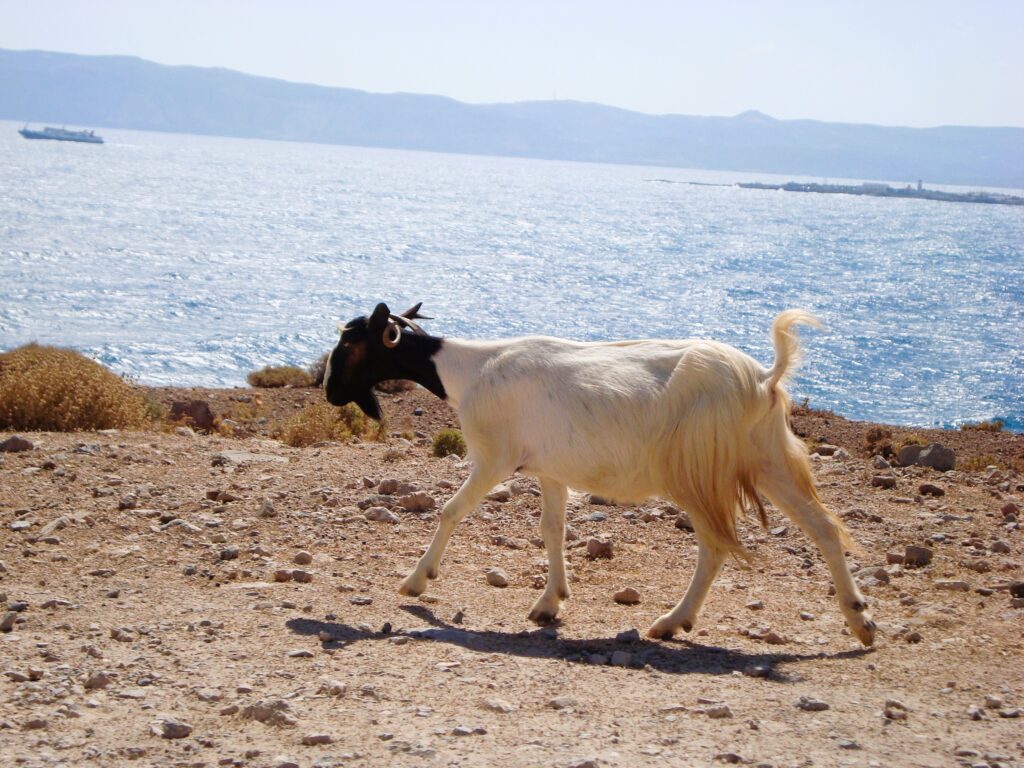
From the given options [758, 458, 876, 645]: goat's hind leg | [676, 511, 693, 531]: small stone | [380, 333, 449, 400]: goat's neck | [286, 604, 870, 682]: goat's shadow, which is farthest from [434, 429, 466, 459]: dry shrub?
[758, 458, 876, 645]: goat's hind leg

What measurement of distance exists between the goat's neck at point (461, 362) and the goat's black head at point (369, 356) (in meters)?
0.24

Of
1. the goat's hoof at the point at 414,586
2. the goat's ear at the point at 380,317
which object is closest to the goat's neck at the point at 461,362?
the goat's ear at the point at 380,317

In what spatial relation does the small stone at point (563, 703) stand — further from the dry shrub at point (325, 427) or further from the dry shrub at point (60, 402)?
the dry shrub at point (60, 402)

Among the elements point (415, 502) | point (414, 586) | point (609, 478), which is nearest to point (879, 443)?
point (415, 502)

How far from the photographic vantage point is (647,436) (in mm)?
7512

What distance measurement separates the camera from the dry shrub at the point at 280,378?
25641mm

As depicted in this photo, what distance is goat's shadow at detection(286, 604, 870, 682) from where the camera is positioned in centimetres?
682

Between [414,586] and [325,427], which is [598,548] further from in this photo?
[325,427]

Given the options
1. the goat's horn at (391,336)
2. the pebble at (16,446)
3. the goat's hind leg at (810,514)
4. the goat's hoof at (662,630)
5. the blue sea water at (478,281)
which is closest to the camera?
the goat's hind leg at (810,514)

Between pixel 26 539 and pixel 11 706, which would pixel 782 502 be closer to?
pixel 11 706

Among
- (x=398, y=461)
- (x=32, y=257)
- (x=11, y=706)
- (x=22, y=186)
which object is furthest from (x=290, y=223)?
(x=11, y=706)

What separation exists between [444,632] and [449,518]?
0.97 meters

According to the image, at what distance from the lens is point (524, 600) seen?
838 centimetres

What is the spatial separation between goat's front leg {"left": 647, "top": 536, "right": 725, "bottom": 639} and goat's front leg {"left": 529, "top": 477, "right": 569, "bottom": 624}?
692 millimetres
